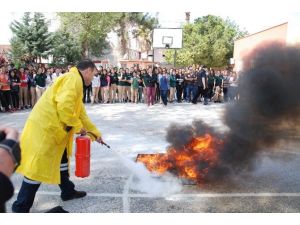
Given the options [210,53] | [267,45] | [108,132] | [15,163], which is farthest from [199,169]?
[210,53]

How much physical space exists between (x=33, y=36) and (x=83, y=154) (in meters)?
26.2

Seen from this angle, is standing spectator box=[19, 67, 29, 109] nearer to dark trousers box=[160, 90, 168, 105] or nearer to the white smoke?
dark trousers box=[160, 90, 168, 105]

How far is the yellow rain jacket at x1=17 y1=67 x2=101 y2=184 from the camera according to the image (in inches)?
153

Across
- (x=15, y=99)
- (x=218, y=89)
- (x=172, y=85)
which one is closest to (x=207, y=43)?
(x=218, y=89)

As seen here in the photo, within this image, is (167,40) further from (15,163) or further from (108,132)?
(15,163)

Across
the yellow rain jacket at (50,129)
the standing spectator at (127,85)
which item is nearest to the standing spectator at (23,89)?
the standing spectator at (127,85)

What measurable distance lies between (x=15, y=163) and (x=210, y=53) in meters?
38.6

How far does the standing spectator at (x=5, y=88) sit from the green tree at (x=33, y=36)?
16.1 m

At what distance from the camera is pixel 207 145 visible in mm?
5457

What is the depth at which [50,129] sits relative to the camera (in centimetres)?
396

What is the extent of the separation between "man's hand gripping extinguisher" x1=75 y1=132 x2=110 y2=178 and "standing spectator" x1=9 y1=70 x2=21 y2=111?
9137 mm

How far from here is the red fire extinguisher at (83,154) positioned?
5.00m

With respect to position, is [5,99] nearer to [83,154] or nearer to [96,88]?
[96,88]

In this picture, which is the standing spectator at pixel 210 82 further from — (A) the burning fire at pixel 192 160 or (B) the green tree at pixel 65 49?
(B) the green tree at pixel 65 49
